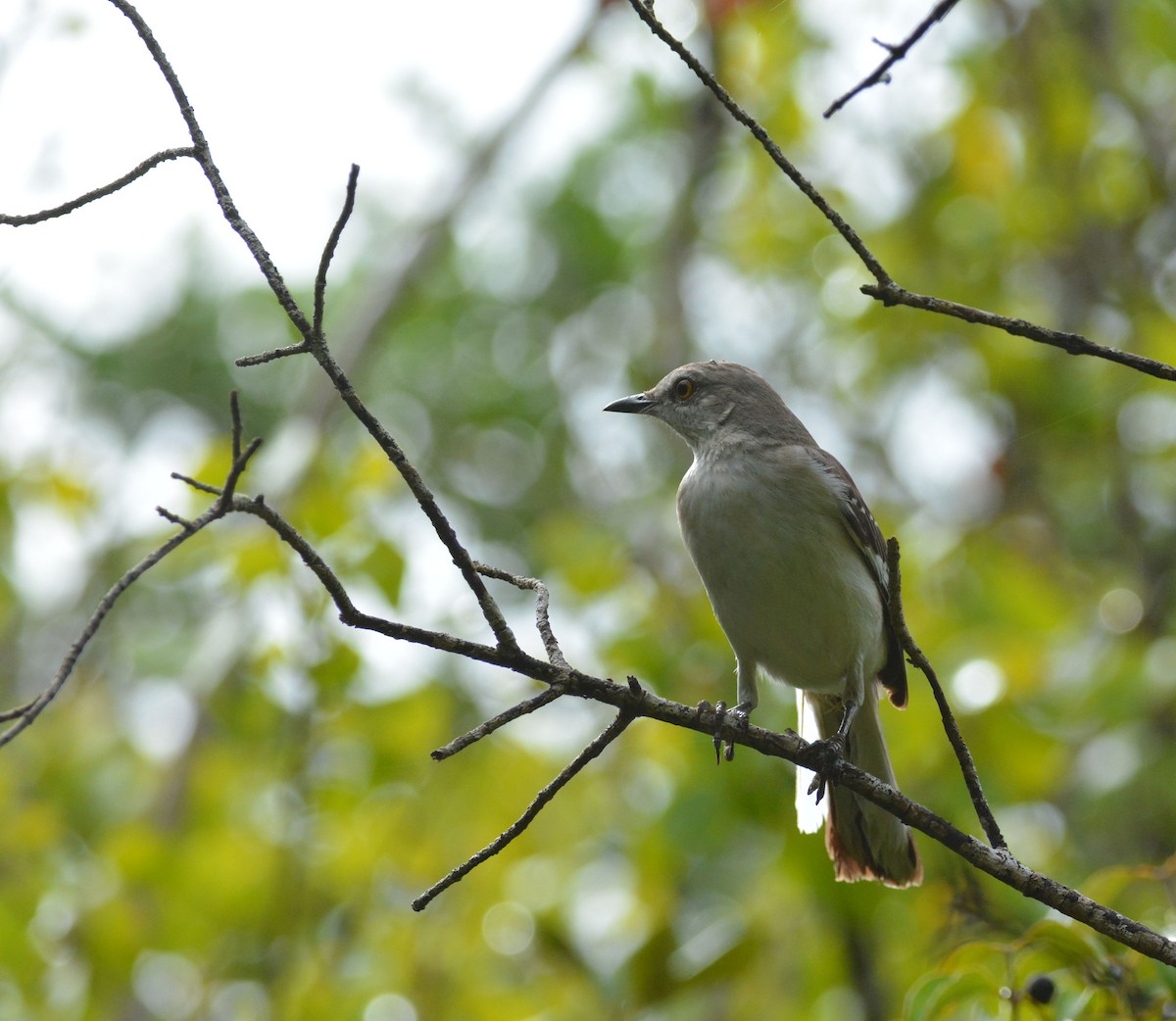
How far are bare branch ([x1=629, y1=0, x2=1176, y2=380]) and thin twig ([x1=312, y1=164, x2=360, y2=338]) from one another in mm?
726

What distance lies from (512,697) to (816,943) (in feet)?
7.43

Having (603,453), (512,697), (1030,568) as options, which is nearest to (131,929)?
(512,697)

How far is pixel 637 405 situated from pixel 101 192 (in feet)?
11.4

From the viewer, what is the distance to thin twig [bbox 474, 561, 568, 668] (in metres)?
2.57

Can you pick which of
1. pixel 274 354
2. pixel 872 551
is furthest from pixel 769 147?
pixel 872 551

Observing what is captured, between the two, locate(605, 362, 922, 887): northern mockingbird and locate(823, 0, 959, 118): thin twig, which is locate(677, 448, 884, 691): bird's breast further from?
locate(823, 0, 959, 118): thin twig

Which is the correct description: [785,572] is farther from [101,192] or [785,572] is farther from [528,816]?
[101,192]

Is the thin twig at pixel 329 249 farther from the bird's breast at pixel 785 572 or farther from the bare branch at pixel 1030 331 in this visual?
the bird's breast at pixel 785 572

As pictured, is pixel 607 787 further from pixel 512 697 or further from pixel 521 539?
pixel 521 539

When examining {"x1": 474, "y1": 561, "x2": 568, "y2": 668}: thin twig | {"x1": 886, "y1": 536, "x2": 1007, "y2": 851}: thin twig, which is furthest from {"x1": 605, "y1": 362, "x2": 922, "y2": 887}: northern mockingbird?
{"x1": 474, "y1": 561, "x2": 568, "y2": 668}: thin twig

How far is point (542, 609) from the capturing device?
2.74 metres

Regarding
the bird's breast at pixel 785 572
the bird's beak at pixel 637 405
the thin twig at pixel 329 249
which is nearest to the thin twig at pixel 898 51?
the thin twig at pixel 329 249

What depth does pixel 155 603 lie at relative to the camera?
1515cm

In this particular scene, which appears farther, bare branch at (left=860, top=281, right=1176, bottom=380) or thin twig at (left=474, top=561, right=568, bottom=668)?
thin twig at (left=474, top=561, right=568, bottom=668)
